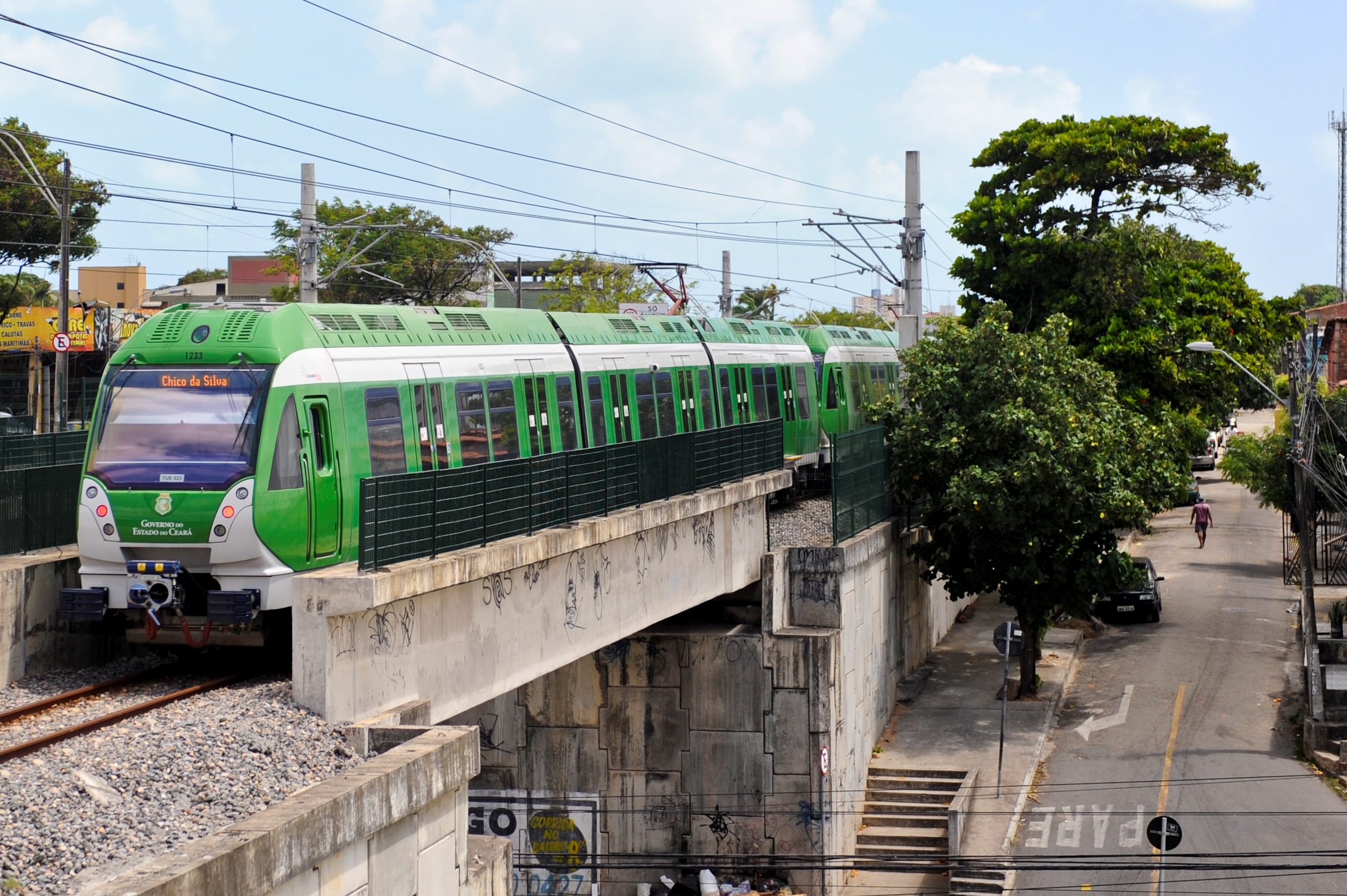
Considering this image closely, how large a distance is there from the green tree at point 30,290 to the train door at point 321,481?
56.8 meters

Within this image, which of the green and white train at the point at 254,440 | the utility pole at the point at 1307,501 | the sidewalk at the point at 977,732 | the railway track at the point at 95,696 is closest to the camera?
the railway track at the point at 95,696

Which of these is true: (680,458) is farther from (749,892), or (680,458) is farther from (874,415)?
(874,415)

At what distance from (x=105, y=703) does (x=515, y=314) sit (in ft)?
29.4

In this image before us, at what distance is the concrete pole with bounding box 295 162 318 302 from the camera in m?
27.0

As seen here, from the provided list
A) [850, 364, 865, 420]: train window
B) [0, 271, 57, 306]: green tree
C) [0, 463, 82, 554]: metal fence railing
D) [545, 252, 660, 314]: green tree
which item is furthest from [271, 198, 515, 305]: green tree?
[0, 463, 82, 554]: metal fence railing

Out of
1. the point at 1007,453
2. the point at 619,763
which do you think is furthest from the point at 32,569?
the point at 1007,453

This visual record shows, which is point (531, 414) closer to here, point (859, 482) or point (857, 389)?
point (859, 482)

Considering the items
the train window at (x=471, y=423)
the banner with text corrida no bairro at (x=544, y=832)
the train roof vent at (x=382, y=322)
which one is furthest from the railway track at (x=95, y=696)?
the banner with text corrida no bairro at (x=544, y=832)

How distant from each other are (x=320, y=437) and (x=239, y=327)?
1.31 m

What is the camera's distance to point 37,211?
48750mm

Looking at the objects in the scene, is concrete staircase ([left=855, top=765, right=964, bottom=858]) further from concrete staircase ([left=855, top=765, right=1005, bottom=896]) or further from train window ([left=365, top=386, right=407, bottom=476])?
train window ([left=365, top=386, right=407, bottom=476])

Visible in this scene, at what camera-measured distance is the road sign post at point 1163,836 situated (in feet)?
73.5

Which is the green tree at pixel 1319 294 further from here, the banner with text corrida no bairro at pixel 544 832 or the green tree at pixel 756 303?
the banner with text corrida no bairro at pixel 544 832

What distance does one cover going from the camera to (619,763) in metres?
24.4
